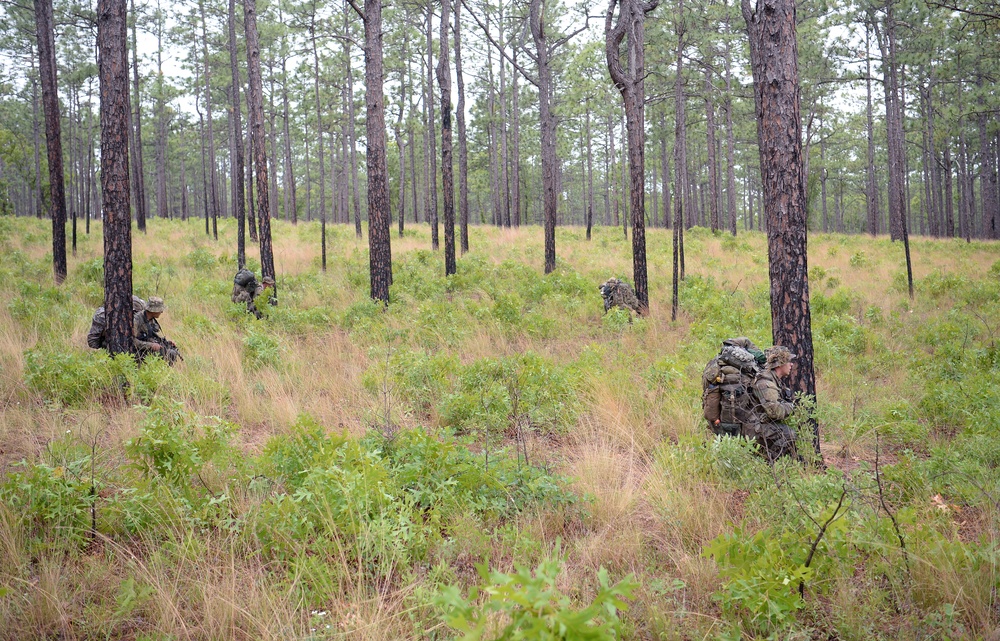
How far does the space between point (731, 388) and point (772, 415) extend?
40 cm

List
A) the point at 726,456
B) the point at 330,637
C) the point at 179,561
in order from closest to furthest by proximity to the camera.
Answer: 1. the point at 330,637
2. the point at 179,561
3. the point at 726,456

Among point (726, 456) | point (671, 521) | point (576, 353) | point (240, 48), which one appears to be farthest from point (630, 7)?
point (240, 48)

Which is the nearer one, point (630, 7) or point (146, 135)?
point (630, 7)

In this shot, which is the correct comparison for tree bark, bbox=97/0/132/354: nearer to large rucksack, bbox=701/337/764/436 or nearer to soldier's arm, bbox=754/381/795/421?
large rucksack, bbox=701/337/764/436

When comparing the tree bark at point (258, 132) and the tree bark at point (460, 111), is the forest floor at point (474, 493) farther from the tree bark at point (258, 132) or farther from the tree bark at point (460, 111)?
the tree bark at point (460, 111)

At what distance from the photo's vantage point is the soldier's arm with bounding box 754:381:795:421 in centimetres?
494

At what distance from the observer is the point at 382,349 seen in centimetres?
838

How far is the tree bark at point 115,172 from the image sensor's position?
6992 millimetres

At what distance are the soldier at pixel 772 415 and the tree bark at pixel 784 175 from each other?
0.27 meters

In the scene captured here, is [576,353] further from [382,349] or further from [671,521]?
[671,521]

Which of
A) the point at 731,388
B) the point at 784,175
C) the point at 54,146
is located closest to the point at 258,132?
the point at 54,146

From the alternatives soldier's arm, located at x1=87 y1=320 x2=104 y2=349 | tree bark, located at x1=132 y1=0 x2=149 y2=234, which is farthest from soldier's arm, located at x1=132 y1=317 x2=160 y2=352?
tree bark, located at x1=132 y1=0 x2=149 y2=234

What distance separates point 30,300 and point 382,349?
781cm

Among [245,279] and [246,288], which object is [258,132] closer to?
[245,279]
